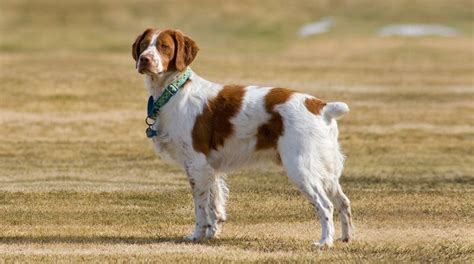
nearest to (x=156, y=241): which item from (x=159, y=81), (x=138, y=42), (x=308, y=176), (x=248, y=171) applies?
(x=159, y=81)

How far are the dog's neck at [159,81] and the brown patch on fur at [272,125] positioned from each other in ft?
3.42

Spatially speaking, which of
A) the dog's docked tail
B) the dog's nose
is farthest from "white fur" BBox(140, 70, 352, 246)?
the dog's nose

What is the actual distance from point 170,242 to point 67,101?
19.5 meters

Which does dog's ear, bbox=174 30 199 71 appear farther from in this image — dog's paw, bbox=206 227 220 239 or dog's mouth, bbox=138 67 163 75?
dog's paw, bbox=206 227 220 239

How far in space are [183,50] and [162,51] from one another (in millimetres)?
229

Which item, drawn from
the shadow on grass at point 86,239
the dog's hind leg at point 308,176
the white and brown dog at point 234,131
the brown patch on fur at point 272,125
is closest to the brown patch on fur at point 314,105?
the white and brown dog at point 234,131

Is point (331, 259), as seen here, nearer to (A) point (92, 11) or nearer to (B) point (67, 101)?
(B) point (67, 101)

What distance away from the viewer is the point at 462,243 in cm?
1173

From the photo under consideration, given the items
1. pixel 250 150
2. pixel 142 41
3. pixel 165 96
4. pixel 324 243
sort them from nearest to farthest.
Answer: pixel 324 243, pixel 250 150, pixel 142 41, pixel 165 96

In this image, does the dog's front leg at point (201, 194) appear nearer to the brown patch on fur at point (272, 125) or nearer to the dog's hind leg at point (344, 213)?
the brown patch on fur at point (272, 125)

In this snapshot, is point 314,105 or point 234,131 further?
point 234,131

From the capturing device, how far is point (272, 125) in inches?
452

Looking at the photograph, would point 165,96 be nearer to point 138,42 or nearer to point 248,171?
point 138,42

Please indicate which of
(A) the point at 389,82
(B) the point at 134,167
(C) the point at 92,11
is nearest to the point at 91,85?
(A) the point at 389,82
